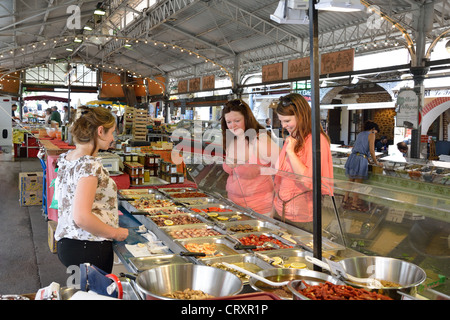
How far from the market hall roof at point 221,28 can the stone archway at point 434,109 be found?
2.49 m

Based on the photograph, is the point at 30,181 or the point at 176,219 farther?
the point at 30,181

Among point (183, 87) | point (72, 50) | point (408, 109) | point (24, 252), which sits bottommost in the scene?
point (24, 252)

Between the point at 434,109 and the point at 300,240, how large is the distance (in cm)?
1348

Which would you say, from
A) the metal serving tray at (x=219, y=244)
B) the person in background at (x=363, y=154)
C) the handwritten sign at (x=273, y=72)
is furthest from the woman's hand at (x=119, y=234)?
the handwritten sign at (x=273, y=72)

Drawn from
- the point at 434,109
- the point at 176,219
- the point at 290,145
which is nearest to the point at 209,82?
the point at 434,109

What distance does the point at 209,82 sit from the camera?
17.4 meters

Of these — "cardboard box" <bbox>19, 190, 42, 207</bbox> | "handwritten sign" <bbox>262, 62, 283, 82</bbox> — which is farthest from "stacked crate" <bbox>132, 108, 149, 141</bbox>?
"handwritten sign" <bbox>262, 62, 283, 82</bbox>

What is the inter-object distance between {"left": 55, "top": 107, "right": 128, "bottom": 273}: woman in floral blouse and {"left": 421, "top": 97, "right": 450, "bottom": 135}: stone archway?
13262mm

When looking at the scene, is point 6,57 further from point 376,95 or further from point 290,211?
point 290,211

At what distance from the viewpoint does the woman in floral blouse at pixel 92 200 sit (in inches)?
95.1

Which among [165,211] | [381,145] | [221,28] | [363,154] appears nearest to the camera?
[165,211]

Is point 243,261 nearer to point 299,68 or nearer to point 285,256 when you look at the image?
point 285,256

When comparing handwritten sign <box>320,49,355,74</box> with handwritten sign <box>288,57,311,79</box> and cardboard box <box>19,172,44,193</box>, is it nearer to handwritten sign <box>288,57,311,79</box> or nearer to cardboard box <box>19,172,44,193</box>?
handwritten sign <box>288,57,311,79</box>

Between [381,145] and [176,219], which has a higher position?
[381,145]
